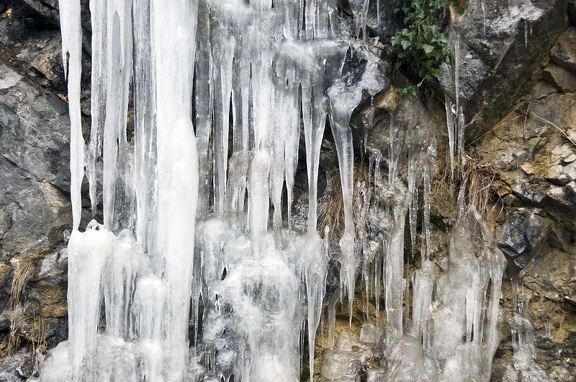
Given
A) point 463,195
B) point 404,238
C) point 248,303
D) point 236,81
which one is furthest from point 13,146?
point 463,195

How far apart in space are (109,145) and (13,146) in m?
0.95

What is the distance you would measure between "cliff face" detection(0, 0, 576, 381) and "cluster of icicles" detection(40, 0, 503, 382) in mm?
206

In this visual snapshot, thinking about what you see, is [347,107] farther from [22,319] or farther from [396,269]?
[22,319]

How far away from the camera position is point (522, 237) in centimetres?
503

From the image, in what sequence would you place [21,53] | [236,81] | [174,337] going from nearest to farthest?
[174,337] → [236,81] → [21,53]

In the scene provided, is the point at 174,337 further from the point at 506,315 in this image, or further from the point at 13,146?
the point at 506,315

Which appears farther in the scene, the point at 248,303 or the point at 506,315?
the point at 506,315

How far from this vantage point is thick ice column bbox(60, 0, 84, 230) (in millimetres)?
4836

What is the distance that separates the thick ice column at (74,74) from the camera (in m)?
4.84

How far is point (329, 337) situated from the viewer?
17.4ft

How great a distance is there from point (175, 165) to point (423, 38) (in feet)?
6.92

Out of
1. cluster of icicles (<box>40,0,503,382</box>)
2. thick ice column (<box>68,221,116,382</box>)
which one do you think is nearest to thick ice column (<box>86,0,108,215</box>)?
cluster of icicles (<box>40,0,503,382</box>)

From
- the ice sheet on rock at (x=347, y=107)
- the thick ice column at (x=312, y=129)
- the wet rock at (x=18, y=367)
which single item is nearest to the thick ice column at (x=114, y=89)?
the wet rock at (x=18, y=367)

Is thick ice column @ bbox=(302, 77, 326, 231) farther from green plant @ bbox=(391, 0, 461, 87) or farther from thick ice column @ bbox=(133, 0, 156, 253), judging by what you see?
thick ice column @ bbox=(133, 0, 156, 253)
